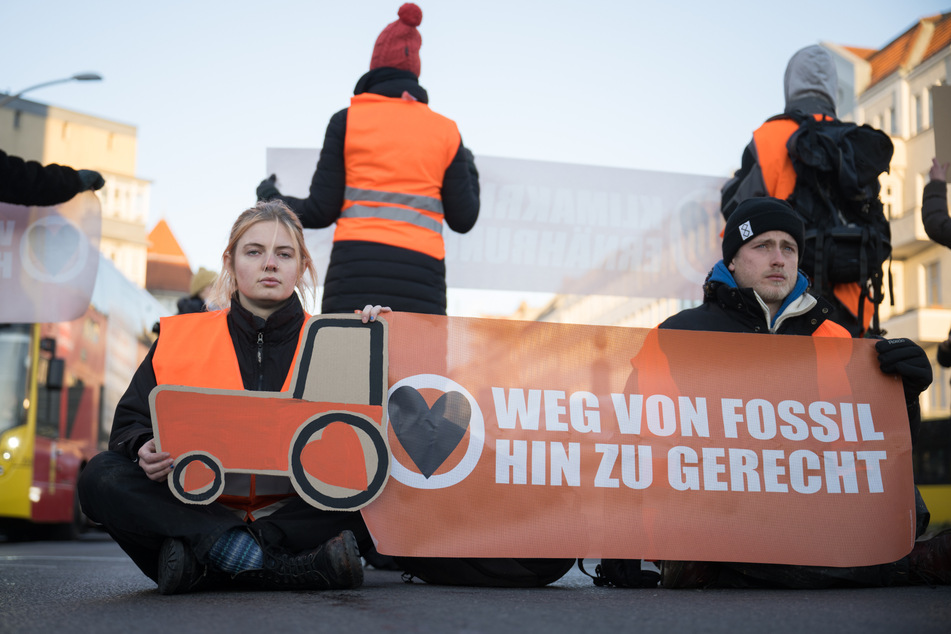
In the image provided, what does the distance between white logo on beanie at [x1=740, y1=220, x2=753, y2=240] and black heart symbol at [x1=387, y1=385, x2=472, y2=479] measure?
1531mm

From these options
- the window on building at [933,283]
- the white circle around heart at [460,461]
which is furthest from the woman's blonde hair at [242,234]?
the window on building at [933,283]

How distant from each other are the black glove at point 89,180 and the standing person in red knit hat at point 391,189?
1380 millimetres

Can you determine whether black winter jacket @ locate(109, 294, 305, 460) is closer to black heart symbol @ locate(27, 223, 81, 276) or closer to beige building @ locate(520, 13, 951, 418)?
black heart symbol @ locate(27, 223, 81, 276)

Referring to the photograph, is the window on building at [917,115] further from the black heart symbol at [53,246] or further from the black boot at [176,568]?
the black boot at [176,568]

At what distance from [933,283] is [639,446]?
31652mm

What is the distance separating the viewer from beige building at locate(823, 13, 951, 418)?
30.9 metres

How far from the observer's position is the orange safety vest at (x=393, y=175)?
16.8 feet

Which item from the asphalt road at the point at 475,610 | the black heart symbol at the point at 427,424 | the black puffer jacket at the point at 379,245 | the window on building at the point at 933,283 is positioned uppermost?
the window on building at the point at 933,283

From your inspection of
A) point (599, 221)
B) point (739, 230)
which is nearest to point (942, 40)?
point (599, 221)

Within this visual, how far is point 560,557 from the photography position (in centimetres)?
374

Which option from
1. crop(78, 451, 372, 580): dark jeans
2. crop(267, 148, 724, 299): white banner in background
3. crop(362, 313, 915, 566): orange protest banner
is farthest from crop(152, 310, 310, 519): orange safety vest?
crop(267, 148, 724, 299): white banner in background

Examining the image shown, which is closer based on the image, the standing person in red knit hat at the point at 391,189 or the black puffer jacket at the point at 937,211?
the standing person in red knit hat at the point at 391,189

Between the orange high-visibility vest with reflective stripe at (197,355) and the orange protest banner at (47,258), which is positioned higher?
the orange protest banner at (47,258)

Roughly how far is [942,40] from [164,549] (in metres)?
32.2
